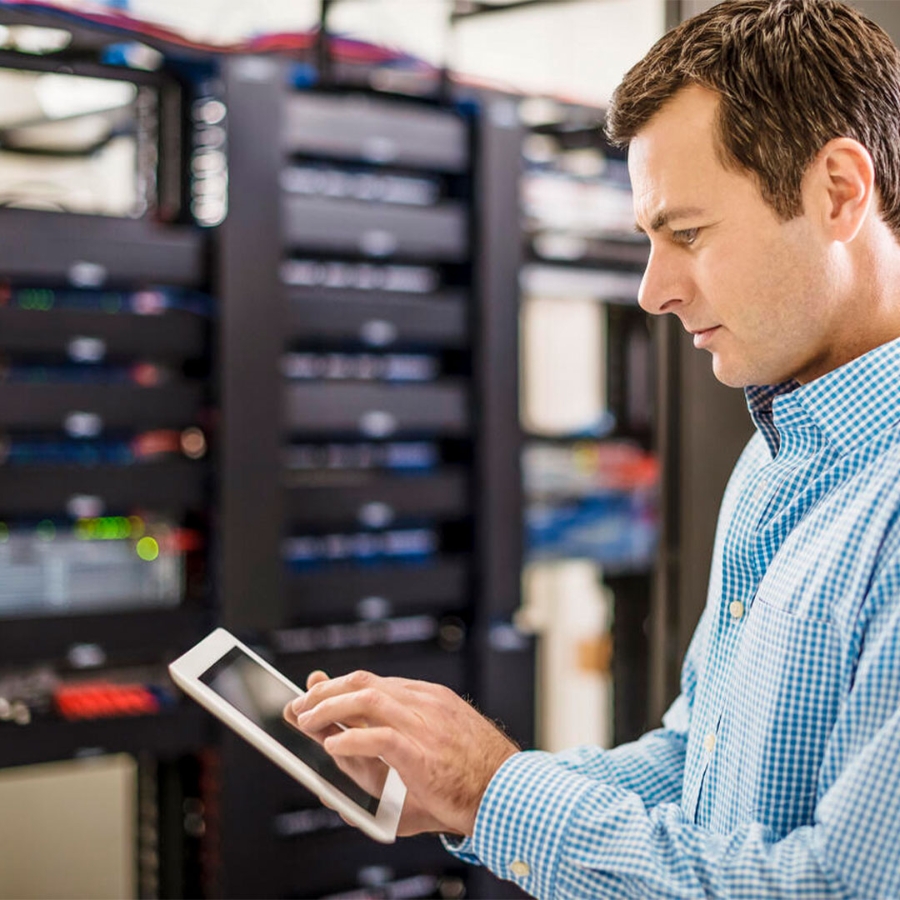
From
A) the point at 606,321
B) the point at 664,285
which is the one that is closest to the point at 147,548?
the point at 664,285

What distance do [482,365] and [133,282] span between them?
65 cm

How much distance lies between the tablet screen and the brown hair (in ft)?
1.72

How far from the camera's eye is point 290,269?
203 cm

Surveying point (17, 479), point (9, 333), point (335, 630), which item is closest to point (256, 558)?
point (335, 630)

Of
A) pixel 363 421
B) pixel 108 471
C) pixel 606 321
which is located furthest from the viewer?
pixel 606 321

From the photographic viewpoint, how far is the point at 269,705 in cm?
97

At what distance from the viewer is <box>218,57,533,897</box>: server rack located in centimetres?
188

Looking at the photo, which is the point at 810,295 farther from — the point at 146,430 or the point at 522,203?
the point at 522,203

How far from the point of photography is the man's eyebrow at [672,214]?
0.87 meters

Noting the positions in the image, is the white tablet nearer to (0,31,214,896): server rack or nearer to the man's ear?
the man's ear

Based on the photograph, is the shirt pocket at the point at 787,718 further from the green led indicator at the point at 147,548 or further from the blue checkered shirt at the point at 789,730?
the green led indicator at the point at 147,548

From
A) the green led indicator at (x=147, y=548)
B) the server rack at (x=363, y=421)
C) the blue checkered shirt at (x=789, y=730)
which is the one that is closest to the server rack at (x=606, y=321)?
the server rack at (x=363, y=421)

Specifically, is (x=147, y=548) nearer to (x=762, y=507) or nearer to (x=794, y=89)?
(x=762, y=507)

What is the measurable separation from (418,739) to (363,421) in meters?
1.25
